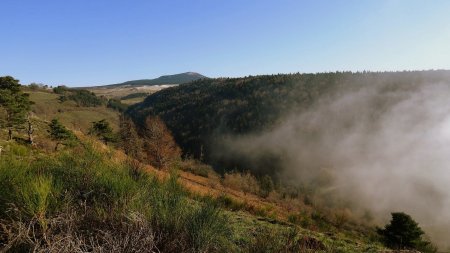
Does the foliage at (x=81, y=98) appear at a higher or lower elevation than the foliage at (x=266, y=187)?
higher

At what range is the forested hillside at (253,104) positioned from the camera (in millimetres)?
118250

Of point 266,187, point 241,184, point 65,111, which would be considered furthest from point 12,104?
point 65,111

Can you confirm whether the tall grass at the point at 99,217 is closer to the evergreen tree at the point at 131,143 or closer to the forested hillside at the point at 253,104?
the evergreen tree at the point at 131,143

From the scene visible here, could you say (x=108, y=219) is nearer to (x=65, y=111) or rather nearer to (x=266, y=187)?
(x=266, y=187)

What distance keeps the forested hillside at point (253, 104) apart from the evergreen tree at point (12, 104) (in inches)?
3005

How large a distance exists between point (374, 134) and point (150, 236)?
13032 cm

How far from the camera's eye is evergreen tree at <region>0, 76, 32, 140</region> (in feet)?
99.3

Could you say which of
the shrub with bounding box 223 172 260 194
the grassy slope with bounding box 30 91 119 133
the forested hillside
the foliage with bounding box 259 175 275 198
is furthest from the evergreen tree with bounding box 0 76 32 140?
the grassy slope with bounding box 30 91 119 133

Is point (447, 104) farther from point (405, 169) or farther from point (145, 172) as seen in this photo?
point (145, 172)

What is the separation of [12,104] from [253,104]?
114m

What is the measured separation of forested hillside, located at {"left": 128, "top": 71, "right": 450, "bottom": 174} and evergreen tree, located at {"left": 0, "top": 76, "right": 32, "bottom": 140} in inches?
3005

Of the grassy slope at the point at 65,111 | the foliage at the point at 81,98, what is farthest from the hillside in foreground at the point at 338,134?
the foliage at the point at 81,98

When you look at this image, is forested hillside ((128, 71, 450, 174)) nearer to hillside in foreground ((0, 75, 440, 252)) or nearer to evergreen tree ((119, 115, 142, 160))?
evergreen tree ((119, 115, 142, 160))

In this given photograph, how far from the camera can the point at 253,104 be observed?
141 meters
